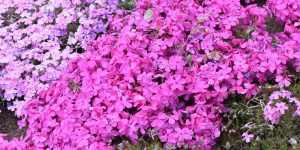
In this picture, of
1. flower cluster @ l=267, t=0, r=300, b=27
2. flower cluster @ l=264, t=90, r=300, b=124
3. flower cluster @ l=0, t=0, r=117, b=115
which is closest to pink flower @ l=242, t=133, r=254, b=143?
flower cluster @ l=264, t=90, r=300, b=124

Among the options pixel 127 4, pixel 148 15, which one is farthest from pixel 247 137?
pixel 127 4

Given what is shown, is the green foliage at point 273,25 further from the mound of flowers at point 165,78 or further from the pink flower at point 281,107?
the pink flower at point 281,107

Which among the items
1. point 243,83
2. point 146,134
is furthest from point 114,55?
point 243,83

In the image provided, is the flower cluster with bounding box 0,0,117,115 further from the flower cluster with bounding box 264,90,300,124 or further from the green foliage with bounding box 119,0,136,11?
the flower cluster with bounding box 264,90,300,124

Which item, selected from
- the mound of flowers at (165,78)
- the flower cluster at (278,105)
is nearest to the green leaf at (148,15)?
the mound of flowers at (165,78)

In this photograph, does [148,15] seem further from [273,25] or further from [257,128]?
[257,128]
